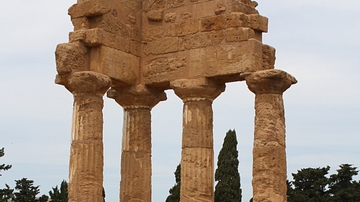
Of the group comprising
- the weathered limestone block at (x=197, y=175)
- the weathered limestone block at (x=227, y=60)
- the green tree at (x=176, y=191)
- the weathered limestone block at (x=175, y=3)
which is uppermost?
the weathered limestone block at (x=175, y=3)

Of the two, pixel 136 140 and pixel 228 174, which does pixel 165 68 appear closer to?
pixel 136 140

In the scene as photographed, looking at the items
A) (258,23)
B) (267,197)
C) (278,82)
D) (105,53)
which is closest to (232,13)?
(258,23)

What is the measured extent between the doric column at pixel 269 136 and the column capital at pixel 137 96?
12.5ft

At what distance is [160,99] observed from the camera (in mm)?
22266

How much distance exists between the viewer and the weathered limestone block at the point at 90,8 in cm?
2005

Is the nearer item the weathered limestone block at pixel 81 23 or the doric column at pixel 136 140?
the weathered limestone block at pixel 81 23

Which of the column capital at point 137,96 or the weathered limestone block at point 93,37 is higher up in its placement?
the weathered limestone block at point 93,37

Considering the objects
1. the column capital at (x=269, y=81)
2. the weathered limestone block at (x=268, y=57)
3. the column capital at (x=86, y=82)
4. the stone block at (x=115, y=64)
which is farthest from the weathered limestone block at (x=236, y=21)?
the column capital at (x=86, y=82)

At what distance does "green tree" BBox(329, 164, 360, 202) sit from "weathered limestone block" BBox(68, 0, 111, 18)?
52.6 ft

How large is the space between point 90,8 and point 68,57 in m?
1.58

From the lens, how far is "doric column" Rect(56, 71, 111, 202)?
1916 centimetres

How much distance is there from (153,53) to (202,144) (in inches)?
128

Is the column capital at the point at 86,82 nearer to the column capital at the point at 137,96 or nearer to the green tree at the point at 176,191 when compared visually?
the column capital at the point at 137,96

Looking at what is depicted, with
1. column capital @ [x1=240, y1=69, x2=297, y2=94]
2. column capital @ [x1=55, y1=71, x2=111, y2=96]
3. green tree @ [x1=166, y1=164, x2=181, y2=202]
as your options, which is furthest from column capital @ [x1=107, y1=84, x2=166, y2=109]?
green tree @ [x1=166, y1=164, x2=181, y2=202]
